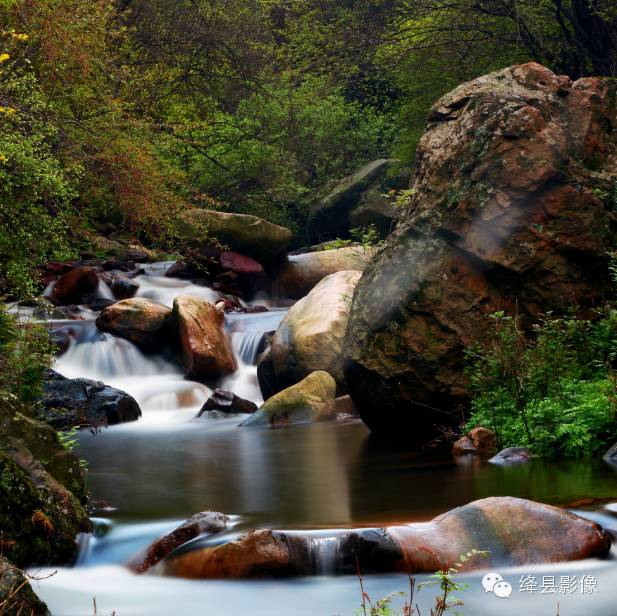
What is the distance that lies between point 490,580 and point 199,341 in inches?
421

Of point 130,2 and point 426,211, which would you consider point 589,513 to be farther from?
point 130,2

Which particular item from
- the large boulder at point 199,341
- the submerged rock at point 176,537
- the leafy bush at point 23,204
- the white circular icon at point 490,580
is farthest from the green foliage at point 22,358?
the large boulder at point 199,341

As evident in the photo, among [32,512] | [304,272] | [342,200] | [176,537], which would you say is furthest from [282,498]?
[342,200]

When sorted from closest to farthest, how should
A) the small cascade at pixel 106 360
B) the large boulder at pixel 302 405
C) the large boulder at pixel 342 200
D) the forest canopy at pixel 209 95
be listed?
the large boulder at pixel 302 405 < the forest canopy at pixel 209 95 < the small cascade at pixel 106 360 < the large boulder at pixel 342 200

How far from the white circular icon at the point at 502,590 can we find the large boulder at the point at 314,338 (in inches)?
320

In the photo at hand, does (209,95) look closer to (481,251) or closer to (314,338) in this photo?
(314,338)

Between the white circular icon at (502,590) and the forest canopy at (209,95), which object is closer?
the white circular icon at (502,590)

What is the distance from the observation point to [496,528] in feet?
17.5

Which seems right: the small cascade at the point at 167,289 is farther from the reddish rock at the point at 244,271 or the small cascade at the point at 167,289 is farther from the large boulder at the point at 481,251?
the large boulder at the point at 481,251

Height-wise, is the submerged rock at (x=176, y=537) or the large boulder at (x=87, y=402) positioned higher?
the large boulder at (x=87, y=402)

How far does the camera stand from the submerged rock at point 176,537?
220 inches

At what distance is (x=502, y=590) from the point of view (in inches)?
189

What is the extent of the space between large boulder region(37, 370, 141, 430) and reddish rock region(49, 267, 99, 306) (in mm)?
5924

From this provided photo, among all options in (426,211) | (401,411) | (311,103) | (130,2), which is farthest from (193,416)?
(311,103)
